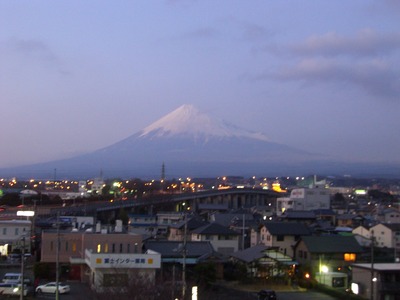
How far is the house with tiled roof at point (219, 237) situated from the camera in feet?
51.7

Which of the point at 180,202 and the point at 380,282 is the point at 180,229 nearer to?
the point at 380,282

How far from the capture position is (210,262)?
12.1 m

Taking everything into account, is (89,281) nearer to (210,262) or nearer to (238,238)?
(210,262)

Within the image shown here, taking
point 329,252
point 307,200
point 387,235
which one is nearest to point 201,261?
point 329,252

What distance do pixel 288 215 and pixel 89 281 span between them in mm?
12201

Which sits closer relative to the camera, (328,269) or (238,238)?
(328,269)

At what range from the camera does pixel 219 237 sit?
52.4 ft

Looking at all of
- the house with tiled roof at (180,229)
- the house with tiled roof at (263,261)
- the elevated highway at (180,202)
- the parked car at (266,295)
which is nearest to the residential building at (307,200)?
the elevated highway at (180,202)

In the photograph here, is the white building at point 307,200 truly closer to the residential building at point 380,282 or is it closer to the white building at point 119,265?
the residential building at point 380,282

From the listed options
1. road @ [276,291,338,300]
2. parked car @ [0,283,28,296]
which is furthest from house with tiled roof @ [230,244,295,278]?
parked car @ [0,283,28,296]

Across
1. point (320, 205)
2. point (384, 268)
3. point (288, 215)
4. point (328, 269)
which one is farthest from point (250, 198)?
point (384, 268)

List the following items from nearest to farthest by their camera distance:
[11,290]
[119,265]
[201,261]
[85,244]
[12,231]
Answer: [11,290], [119,265], [201,261], [85,244], [12,231]

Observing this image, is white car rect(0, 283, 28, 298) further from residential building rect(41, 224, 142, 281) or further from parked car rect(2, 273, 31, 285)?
residential building rect(41, 224, 142, 281)

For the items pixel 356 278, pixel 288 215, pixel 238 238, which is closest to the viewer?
pixel 356 278
